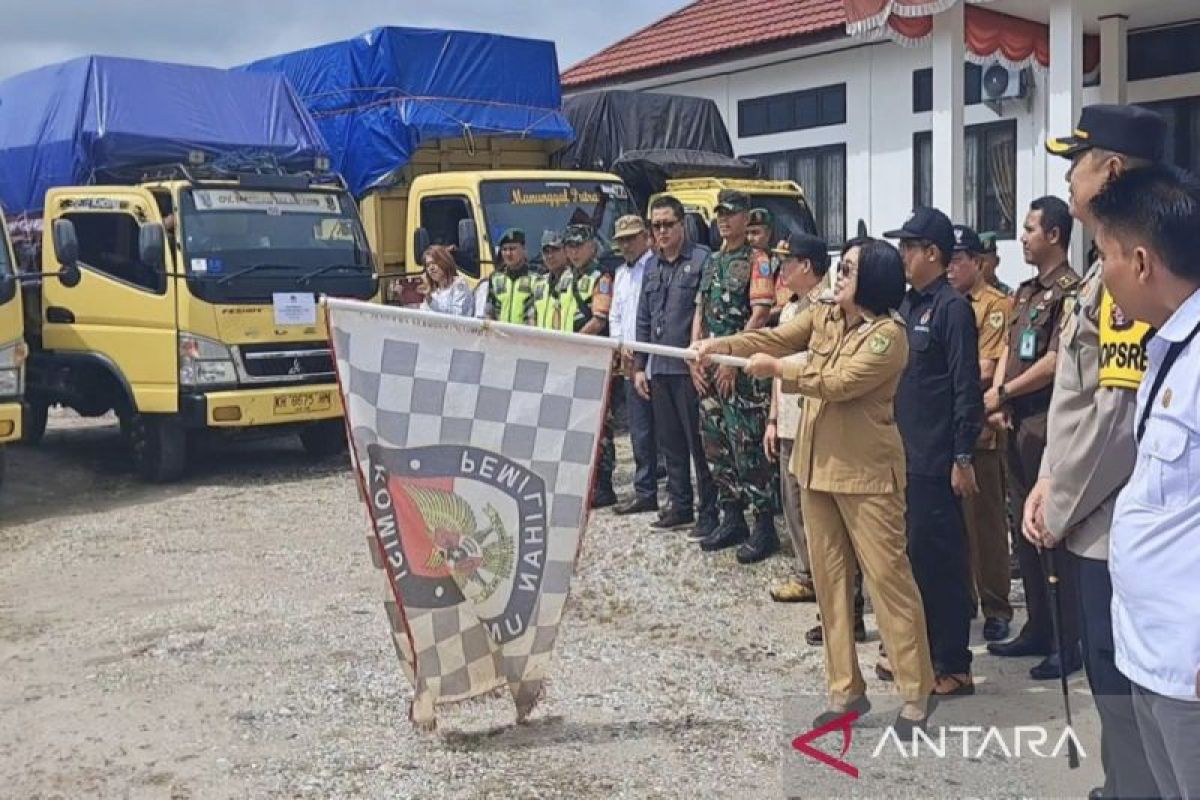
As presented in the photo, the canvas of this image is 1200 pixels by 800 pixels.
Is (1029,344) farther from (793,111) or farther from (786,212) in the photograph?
(793,111)

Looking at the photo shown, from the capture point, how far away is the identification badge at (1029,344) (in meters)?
4.98

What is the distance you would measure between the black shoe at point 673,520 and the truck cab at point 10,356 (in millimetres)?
4339

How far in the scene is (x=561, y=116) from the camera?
40.7 feet

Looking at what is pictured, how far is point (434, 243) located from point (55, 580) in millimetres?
4568

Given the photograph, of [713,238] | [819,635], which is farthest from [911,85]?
[819,635]

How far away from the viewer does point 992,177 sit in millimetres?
13516

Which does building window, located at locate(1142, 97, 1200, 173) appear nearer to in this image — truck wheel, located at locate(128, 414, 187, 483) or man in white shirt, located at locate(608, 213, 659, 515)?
man in white shirt, located at locate(608, 213, 659, 515)

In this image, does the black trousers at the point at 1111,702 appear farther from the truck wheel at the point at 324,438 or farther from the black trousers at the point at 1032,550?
the truck wheel at the point at 324,438

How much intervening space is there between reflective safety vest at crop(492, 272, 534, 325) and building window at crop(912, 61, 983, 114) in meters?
7.10

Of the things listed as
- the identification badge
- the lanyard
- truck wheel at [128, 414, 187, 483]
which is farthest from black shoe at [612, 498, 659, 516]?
the lanyard

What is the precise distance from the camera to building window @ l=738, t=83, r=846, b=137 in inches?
595

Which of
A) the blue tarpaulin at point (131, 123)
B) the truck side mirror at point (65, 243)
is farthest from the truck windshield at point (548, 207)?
the truck side mirror at point (65, 243)

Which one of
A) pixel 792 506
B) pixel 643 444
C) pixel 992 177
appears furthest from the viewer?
pixel 992 177

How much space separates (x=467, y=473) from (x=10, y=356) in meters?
5.49
